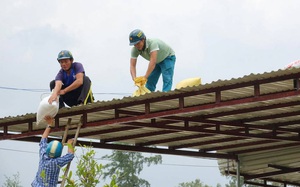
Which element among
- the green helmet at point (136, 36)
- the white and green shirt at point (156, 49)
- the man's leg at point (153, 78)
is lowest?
the man's leg at point (153, 78)

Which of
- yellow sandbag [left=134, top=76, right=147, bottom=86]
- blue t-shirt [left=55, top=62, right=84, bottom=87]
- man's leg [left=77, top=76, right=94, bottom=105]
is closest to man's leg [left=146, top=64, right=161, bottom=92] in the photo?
yellow sandbag [left=134, top=76, right=147, bottom=86]

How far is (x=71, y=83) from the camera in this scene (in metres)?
14.3

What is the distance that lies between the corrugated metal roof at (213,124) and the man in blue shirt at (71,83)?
31 centimetres

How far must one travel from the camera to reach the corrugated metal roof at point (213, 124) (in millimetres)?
12391

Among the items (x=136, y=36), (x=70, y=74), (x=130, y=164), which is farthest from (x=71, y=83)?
(x=130, y=164)

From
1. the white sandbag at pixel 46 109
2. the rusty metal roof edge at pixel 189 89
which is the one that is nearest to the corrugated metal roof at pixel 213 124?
the rusty metal roof edge at pixel 189 89

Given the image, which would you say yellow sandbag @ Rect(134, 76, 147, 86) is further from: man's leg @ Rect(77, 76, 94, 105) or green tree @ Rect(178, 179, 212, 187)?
green tree @ Rect(178, 179, 212, 187)

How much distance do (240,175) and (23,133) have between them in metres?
5.19

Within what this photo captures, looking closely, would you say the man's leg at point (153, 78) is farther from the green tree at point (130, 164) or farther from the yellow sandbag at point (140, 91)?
the green tree at point (130, 164)

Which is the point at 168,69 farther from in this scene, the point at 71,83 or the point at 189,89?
the point at 189,89

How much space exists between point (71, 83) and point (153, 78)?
1.64 m

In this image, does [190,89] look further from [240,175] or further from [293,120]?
[240,175]

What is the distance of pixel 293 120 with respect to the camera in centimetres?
1511

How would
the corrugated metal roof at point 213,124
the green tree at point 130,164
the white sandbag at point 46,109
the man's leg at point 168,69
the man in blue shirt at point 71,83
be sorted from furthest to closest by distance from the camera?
1. the green tree at point 130,164
2. the man's leg at point 168,69
3. the man in blue shirt at point 71,83
4. the white sandbag at point 46,109
5. the corrugated metal roof at point 213,124
